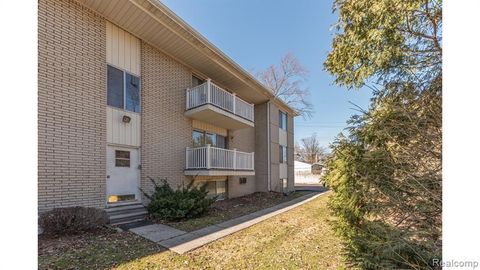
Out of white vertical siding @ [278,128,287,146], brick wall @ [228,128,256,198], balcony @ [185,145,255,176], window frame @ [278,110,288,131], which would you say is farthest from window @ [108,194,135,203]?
window frame @ [278,110,288,131]

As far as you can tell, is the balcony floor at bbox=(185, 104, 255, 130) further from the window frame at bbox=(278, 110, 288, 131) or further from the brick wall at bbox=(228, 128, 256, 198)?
the window frame at bbox=(278, 110, 288, 131)

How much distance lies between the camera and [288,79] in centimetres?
2912

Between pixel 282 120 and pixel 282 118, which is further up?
pixel 282 118

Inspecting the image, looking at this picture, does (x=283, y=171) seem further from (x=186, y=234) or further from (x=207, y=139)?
(x=186, y=234)

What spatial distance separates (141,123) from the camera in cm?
877

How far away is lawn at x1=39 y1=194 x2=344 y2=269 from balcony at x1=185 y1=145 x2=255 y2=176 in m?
4.10

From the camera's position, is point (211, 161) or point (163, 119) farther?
point (211, 161)

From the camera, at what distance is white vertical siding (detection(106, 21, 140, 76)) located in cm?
798

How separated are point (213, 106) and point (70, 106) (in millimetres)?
5057

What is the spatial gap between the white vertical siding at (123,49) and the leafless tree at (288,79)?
71.3 ft

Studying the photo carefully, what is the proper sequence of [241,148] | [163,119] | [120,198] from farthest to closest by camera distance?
[241,148] → [163,119] → [120,198]

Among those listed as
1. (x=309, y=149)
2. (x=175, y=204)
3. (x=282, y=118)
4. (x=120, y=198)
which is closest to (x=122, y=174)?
(x=120, y=198)

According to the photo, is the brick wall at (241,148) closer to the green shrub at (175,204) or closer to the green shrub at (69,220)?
the green shrub at (175,204)
